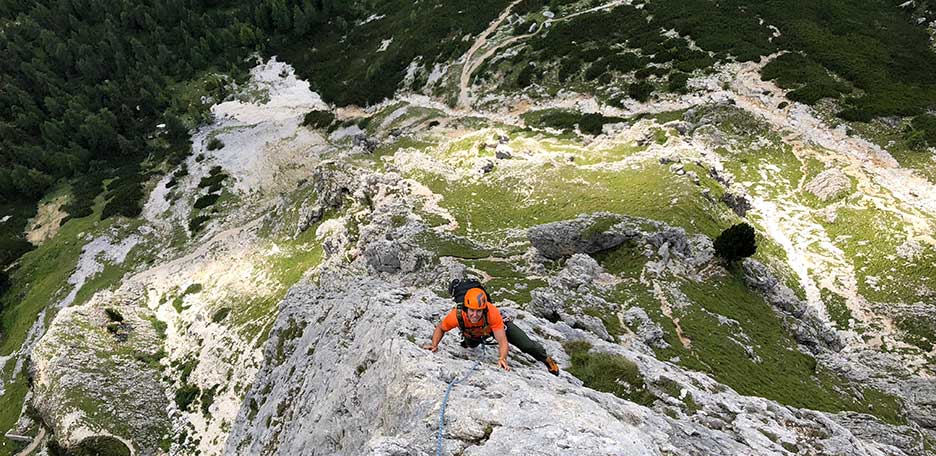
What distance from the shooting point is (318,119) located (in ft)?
314

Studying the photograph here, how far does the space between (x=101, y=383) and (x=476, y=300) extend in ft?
168

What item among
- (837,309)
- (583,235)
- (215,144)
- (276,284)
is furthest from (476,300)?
(215,144)

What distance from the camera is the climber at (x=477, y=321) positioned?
1238 cm

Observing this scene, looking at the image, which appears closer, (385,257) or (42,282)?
(385,257)

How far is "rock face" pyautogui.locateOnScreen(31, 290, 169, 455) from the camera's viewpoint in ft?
132

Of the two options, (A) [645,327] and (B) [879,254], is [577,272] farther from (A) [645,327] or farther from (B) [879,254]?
(B) [879,254]

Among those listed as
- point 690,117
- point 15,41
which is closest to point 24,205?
point 15,41

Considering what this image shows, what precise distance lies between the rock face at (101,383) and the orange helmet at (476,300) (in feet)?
141

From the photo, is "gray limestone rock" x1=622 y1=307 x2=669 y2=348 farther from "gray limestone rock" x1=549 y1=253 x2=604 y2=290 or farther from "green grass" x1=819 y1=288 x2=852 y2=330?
"green grass" x1=819 y1=288 x2=852 y2=330

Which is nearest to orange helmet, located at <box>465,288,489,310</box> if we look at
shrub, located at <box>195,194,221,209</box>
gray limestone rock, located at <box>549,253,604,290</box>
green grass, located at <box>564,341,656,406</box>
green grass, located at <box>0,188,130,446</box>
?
green grass, located at <box>564,341,656,406</box>

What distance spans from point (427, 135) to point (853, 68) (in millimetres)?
59781

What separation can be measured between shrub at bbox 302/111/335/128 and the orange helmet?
89.6 meters

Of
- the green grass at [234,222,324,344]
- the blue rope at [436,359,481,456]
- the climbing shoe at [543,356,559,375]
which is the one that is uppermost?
the blue rope at [436,359,481,456]

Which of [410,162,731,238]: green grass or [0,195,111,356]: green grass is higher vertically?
[410,162,731,238]: green grass
